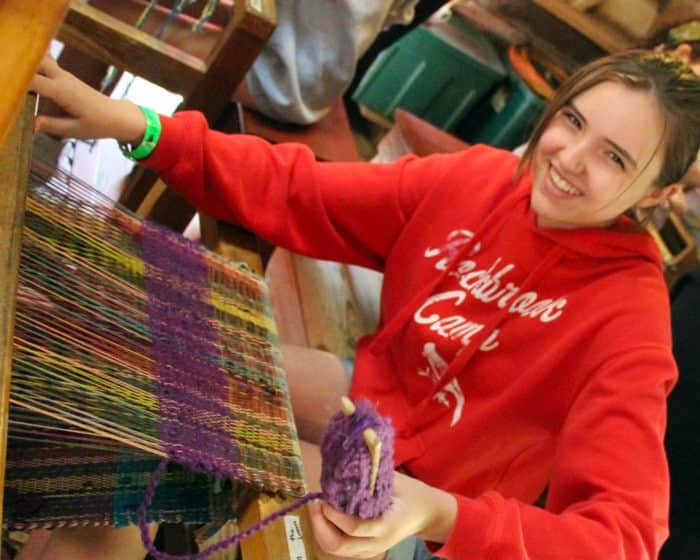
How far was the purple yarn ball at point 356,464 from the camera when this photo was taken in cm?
61

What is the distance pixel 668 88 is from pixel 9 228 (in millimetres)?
869

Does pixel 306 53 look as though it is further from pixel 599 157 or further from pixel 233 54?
pixel 599 157

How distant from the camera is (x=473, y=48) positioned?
10.1ft

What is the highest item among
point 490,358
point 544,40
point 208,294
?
point 544,40

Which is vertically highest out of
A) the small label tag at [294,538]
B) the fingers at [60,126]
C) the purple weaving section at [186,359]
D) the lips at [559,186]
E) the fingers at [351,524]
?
the lips at [559,186]

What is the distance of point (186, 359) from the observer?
A: 3.08 ft

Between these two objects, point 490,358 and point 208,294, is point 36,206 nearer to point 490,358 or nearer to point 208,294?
point 208,294

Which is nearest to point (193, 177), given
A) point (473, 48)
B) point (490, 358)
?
point (490, 358)

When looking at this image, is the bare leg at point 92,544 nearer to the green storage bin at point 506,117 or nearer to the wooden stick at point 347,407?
the wooden stick at point 347,407

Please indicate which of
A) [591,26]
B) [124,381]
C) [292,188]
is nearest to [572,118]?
[292,188]

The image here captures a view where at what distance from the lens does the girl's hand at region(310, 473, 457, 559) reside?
2.27ft

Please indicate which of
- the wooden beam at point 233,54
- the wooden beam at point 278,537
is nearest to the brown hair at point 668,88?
the wooden beam at point 233,54

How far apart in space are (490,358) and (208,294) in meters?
0.46

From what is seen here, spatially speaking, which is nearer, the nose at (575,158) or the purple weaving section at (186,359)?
the purple weaving section at (186,359)
